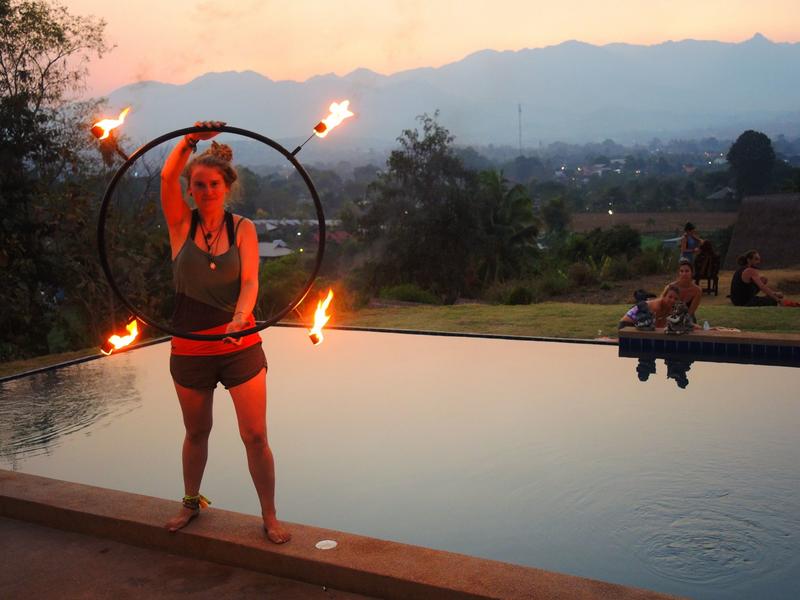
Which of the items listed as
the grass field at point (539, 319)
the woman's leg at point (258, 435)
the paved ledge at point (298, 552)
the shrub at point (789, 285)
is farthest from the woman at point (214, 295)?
the shrub at point (789, 285)

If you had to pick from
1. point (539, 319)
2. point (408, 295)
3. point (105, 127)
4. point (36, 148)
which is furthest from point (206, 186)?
point (408, 295)

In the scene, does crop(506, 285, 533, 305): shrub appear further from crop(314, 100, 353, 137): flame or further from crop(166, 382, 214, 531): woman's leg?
crop(166, 382, 214, 531): woman's leg

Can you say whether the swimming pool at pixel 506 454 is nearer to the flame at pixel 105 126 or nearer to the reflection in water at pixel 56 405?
the reflection in water at pixel 56 405

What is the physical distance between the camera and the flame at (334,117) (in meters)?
3.45

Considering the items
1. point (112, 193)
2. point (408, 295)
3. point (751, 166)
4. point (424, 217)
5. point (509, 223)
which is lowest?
A: point (408, 295)

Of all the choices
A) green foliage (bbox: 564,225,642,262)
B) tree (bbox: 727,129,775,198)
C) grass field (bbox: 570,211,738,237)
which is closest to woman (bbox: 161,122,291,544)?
green foliage (bbox: 564,225,642,262)

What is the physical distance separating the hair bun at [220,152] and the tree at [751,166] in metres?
47.6

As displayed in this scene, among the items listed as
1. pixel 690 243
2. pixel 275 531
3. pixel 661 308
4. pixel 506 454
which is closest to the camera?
pixel 275 531

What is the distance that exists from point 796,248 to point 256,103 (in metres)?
13.6

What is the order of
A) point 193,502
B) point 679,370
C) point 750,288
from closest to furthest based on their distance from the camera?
point 193,502 → point 679,370 → point 750,288

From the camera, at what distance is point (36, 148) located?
48.3 ft

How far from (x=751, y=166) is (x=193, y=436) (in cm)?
4890

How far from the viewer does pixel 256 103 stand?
516 inches

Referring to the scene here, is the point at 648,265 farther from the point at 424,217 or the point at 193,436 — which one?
the point at 193,436
